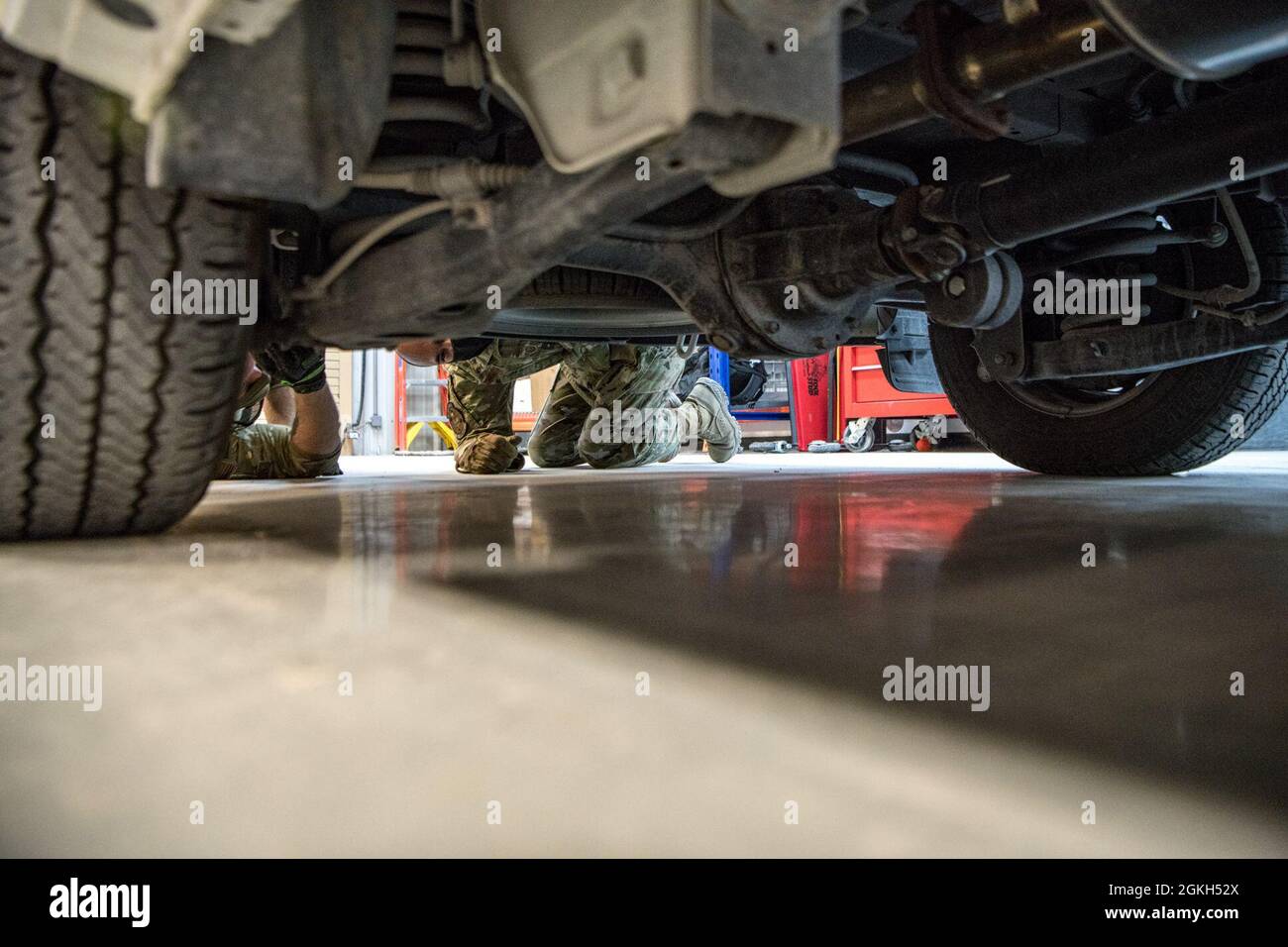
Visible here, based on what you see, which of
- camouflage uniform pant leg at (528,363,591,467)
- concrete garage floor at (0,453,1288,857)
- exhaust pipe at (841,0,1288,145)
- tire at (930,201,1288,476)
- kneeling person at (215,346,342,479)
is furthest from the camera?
camouflage uniform pant leg at (528,363,591,467)

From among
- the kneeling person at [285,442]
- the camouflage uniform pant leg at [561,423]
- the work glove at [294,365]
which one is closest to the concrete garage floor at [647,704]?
the work glove at [294,365]

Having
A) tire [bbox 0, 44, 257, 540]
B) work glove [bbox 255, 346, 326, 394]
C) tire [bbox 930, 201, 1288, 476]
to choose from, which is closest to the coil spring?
Result: tire [bbox 0, 44, 257, 540]

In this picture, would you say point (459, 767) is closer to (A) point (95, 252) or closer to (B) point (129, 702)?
(B) point (129, 702)

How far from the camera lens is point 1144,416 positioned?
1983 mm

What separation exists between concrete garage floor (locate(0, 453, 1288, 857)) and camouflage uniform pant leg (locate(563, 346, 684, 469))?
2462 mm

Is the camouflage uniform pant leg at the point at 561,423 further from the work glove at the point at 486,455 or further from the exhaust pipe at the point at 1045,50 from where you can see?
the exhaust pipe at the point at 1045,50

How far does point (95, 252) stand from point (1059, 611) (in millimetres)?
915

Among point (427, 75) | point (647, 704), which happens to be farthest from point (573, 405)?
point (647, 704)

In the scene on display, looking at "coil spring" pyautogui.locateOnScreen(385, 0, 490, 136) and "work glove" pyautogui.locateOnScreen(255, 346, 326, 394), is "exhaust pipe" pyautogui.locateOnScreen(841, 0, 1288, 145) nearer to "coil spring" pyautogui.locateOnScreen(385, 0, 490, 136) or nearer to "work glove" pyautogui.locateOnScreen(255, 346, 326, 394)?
"coil spring" pyautogui.locateOnScreen(385, 0, 490, 136)

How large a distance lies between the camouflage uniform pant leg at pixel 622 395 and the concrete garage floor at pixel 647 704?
2.46 metres

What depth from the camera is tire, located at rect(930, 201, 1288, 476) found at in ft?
6.17

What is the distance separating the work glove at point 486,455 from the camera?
3.31 m

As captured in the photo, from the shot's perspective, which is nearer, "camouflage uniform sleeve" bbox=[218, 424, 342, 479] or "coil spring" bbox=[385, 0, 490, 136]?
"coil spring" bbox=[385, 0, 490, 136]

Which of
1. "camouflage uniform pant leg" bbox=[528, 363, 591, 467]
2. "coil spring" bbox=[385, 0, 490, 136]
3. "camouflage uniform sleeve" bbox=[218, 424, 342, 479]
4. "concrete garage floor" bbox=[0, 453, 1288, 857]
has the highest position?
"coil spring" bbox=[385, 0, 490, 136]
